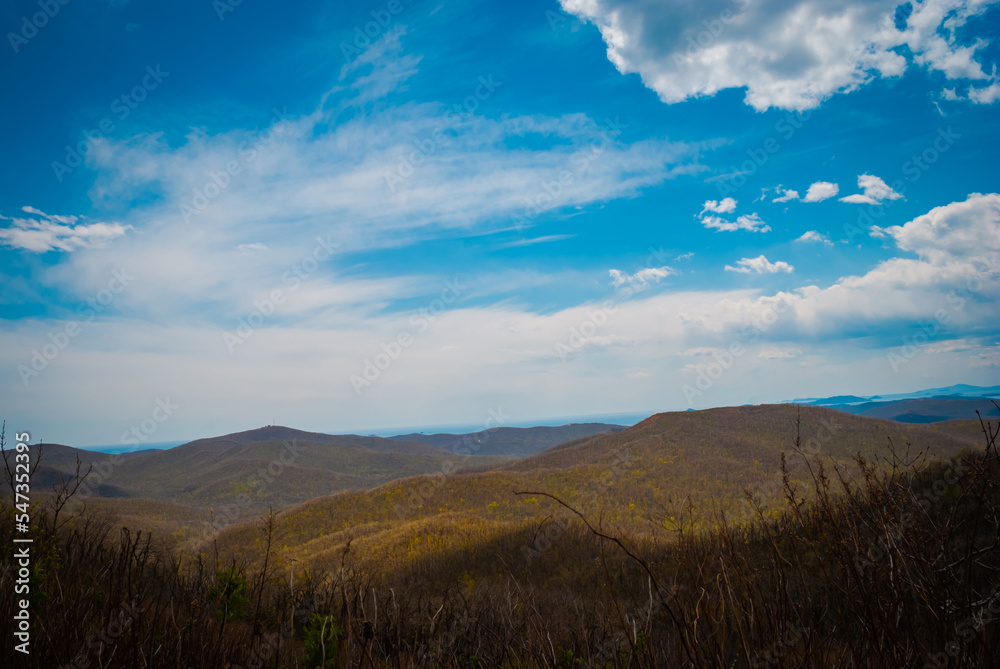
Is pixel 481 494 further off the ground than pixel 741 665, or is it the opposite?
pixel 741 665

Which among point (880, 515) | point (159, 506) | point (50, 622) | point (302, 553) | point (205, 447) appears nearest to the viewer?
point (880, 515)

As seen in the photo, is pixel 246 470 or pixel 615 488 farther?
pixel 246 470

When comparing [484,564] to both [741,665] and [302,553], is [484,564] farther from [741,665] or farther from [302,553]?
[741,665]

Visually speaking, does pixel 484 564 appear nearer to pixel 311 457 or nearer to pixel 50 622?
pixel 50 622

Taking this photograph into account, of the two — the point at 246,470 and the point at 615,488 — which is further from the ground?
the point at 246,470

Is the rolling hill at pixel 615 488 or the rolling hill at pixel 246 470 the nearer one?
the rolling hill at pixel 615 488

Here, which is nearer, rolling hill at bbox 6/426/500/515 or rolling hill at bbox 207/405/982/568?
rolling hill at bbox 207/405/982/568

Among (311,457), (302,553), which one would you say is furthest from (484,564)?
(311,457)

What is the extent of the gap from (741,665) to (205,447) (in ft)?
641

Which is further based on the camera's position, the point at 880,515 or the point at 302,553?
the point at 302,553

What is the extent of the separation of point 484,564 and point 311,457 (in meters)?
132

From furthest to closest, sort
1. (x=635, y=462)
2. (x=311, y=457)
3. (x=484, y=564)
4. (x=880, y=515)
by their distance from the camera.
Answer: (x=311, y=457), (x=635, y=462), (x=484, y=564), (x=880, y=515)

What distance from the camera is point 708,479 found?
45.2 metres

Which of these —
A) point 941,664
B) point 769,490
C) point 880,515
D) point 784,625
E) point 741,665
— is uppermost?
point 880,515
